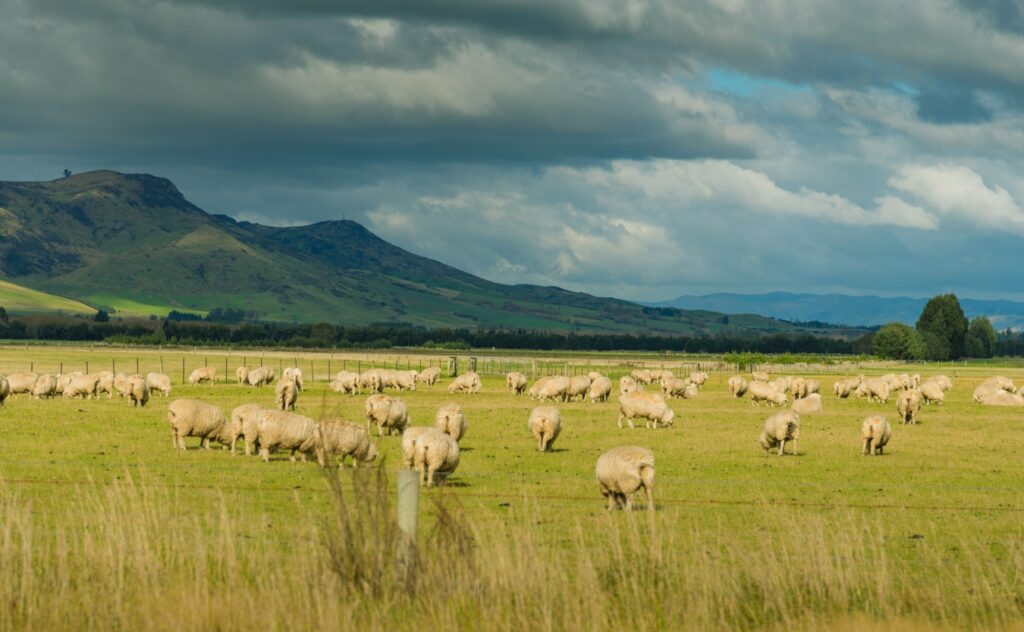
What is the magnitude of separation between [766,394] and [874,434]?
27976mm

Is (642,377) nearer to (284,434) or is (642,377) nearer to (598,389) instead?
(598,389)

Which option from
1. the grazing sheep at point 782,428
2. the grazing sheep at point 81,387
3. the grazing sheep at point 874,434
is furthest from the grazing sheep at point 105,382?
the grazing sheep at point 874,434

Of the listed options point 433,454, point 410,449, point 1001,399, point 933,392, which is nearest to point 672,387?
point 933,392

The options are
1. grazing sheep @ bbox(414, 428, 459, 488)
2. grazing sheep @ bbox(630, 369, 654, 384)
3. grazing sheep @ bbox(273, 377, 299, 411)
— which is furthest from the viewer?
grazing sheep @ bbox(630, 369, 654, 384)

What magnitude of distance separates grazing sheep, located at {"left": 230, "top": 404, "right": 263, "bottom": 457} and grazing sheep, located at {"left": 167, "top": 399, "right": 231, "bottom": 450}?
0.89 m

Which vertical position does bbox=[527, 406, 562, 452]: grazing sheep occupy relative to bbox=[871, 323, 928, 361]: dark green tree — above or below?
below

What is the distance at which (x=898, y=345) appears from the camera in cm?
18475

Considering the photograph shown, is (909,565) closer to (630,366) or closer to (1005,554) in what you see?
(1005,554)

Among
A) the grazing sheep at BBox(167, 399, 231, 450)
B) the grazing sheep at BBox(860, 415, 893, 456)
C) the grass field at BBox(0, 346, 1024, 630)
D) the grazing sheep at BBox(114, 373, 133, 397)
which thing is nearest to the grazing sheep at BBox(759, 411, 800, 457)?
the grass field at BBox(0, 346, 1024, 630)

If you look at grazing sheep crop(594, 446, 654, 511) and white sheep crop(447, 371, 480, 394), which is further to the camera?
white sheep crop(447, 371, 480, 394)

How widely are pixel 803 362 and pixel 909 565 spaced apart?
127 m

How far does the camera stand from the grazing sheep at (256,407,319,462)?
30.5m

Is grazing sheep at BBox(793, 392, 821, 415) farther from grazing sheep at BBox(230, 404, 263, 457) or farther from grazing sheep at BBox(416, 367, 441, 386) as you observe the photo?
grazing sheep at BBox(416, 367, 441, 386)

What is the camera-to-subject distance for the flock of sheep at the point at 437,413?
2492 cm
